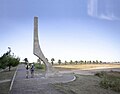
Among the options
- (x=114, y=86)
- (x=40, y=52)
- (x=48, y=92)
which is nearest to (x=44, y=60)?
(x=40, y=52)

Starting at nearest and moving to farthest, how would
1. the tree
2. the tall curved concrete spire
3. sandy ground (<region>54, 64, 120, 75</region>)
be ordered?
the tall curved concrete spire
the tree
sandy ground (<region>54, 64, 120, 75</region>)

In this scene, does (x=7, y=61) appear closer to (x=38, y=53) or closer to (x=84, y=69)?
(x=38, y=53)

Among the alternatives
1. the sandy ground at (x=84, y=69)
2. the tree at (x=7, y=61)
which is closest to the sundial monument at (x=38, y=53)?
the tree at (x=7, y=61)

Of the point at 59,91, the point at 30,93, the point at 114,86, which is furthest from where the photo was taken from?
the point at 114,86

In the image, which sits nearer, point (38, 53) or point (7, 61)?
point (38, 53)

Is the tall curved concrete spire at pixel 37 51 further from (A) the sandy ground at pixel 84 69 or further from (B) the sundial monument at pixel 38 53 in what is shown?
(A) the sandy ground at pixel 84 69

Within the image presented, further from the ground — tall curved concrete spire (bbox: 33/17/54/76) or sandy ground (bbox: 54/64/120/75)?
tall curved concrete spire (bbox: 33/17/54/76)

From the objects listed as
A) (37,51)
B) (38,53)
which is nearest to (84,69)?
(38,53)

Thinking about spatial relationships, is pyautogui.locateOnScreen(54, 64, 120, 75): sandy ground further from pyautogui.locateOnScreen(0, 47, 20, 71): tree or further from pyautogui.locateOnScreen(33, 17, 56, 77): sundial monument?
pyautogui.locateOnScreen(33, 17, 56, 77): sundial monument

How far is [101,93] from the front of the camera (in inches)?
672

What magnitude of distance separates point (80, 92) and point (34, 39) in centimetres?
1100

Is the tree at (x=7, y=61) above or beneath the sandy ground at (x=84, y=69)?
above

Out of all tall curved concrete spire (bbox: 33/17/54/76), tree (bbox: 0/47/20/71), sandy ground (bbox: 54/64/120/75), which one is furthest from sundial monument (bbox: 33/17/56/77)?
sandy ground (bbox: 54/64/120/75)

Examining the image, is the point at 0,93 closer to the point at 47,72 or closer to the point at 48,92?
the point at 48,92
